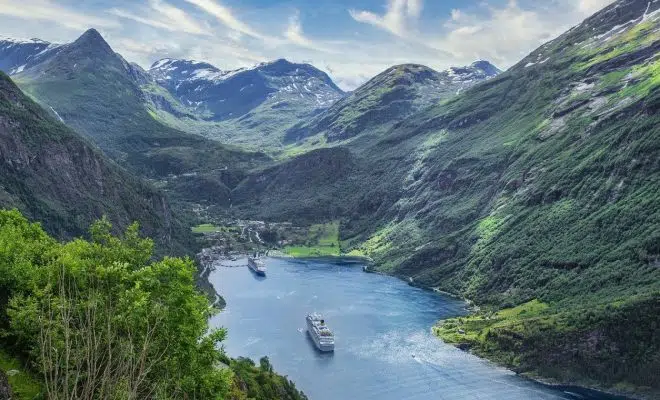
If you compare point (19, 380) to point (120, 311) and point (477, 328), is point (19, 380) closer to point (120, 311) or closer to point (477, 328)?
point (120, 311)

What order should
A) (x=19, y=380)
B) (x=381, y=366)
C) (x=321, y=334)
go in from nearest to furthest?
(x=19, y=380), (x=381, y=366), (x=321, y=334)

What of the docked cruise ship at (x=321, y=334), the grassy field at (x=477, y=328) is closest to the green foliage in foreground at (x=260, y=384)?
the docked cruise ship at (x=321, y=334)

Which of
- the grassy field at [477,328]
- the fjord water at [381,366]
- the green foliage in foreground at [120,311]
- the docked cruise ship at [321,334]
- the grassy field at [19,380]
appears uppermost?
the green foliage in foreground at [120,311]

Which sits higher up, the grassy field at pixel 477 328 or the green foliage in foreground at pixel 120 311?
the green foliage in foreground at pixel 120 311

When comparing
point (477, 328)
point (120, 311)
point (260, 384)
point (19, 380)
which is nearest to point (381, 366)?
point (477, 328)

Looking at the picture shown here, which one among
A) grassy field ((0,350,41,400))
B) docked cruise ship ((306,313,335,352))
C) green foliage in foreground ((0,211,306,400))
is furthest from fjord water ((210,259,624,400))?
grassy field ((0,350,41,400))

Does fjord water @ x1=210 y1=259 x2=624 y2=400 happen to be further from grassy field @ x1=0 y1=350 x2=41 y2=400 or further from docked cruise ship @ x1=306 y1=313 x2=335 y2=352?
grassy field @ x1=0 y1=350 x2=41 y2=400

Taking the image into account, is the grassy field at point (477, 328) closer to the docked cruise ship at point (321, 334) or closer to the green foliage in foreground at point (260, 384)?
the docked cruise ship at point (321, 334)
